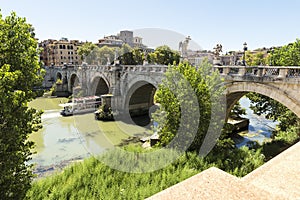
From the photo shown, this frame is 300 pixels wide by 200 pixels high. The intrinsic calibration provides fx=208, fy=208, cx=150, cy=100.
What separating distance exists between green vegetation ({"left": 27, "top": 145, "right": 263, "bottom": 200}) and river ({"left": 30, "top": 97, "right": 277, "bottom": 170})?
Answer: 6866 mm

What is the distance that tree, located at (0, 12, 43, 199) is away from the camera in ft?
14.5

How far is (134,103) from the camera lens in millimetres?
26609

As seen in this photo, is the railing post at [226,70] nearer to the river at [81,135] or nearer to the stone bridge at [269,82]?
the stone bridge at [269,82]

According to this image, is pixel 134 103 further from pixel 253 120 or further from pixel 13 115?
pixel 13 115

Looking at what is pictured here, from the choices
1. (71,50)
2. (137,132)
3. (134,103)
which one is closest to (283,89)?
(137,132)

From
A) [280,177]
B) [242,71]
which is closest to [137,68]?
[242,71]

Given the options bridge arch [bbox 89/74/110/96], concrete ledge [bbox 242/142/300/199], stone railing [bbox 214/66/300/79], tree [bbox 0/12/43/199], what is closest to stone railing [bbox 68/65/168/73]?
bridge arch [bbox 89/74/110/96]

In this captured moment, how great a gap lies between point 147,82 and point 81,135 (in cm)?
881

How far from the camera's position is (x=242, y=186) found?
7.88 ft

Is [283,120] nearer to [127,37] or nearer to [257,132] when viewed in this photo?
[257,132]

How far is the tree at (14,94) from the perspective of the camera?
443 cm

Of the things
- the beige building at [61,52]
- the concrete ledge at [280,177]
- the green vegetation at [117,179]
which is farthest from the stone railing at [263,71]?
the beige building at [61,52]

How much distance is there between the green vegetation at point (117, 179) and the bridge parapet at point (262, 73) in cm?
416

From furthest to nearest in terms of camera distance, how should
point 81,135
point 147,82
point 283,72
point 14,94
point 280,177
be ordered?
point 147,82
point 81,135
point 283,72
point 14,94
point 280,177
